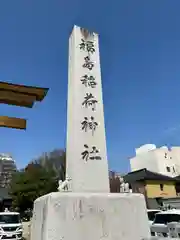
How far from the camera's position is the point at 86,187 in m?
4.68

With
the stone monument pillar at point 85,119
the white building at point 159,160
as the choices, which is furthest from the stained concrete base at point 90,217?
the white building at point 159,160

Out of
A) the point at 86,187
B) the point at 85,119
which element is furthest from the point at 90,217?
the point at 85,119

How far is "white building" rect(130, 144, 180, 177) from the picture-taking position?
1335 inches

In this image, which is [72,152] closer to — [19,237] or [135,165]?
[19,237]

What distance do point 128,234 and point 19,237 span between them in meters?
9.51

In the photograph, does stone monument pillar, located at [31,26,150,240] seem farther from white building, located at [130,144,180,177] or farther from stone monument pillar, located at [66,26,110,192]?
white building, located at [130,144,180,177]

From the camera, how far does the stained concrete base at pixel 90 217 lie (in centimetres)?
371

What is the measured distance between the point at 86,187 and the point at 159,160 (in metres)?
31.2

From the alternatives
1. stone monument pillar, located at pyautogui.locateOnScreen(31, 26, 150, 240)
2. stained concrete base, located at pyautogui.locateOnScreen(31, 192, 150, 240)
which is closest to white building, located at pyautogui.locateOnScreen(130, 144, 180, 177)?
stone monument pillar, located at pyautogui.locateOnScreen(31, 26, 150, 240)

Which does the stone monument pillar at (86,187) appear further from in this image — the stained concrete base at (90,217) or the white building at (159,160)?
the white building at (159,160)

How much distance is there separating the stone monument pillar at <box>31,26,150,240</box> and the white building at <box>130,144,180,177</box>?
30054mm

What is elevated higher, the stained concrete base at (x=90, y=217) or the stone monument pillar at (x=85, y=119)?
the stone monument pillar at (x=85, y=119)

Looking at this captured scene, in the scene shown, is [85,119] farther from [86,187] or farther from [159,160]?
[159,160]

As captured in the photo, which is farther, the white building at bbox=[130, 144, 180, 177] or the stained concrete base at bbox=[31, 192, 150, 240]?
the white building at bbox=[130, 144, 180, 177]
